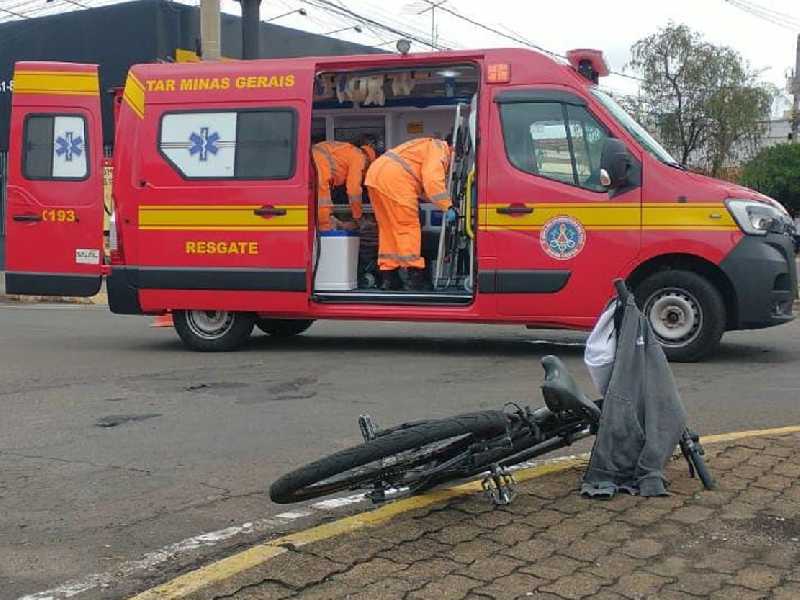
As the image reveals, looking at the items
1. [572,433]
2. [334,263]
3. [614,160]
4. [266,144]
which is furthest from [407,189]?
[572,433]

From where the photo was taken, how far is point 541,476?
15.5 ft

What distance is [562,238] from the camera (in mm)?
8398

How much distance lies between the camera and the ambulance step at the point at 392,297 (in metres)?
8.91

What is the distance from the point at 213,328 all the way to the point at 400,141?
2.99 metres

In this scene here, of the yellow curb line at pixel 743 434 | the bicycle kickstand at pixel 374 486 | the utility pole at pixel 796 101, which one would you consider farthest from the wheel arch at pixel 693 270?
the utility pole at pixel 796 101

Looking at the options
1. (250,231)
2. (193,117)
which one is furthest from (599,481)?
(193,117)

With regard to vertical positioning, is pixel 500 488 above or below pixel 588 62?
below

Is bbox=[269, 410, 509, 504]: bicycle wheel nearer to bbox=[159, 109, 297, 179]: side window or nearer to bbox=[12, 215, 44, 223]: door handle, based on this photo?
bbox=[159, 109, 297, 179]: side window

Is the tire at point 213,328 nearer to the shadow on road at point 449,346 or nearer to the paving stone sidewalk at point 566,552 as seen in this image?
the shadow on road at point 449,346

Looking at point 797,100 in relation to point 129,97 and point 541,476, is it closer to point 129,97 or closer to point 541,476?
point 129,97

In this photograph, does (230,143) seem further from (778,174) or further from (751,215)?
(778,174)

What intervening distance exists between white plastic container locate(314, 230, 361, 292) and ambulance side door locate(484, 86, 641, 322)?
→ 158 centimetres

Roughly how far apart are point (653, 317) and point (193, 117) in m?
4.70

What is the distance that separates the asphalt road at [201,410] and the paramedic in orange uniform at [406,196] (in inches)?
34.2
